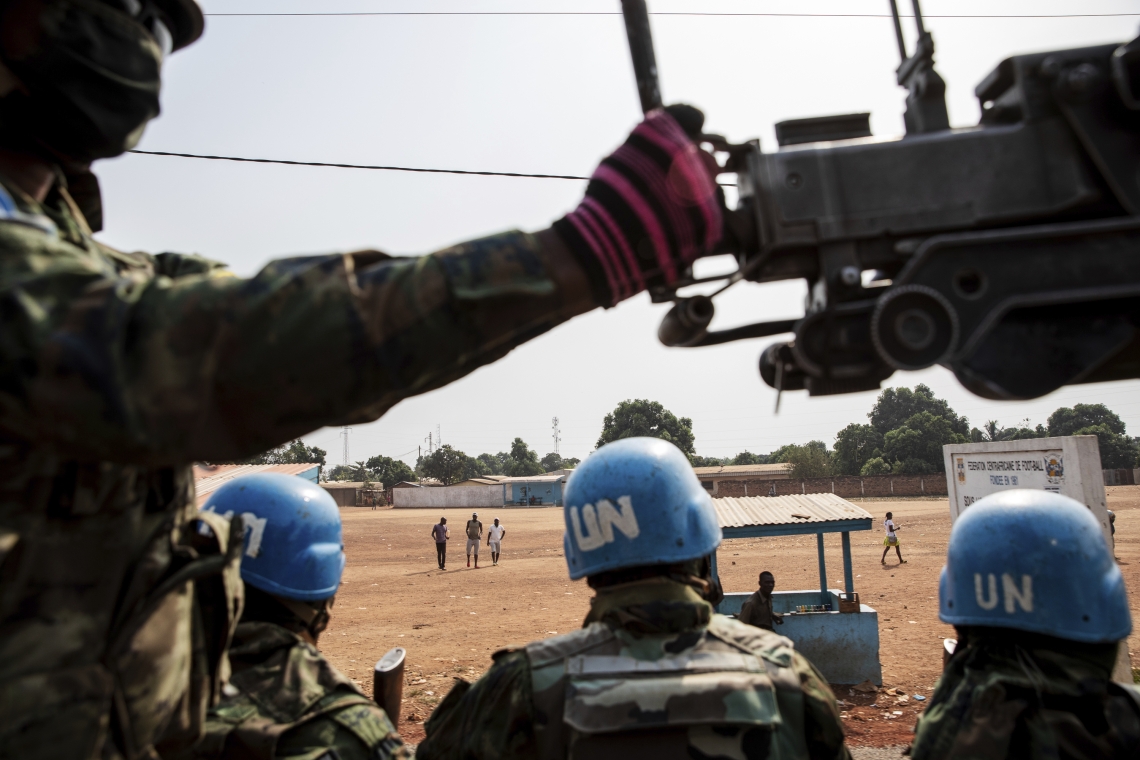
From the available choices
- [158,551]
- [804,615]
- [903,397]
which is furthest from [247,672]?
[903,397]

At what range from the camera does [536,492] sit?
6275 cm

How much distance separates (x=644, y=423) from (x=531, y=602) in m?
49.1

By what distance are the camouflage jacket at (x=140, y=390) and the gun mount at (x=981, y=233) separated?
54cm

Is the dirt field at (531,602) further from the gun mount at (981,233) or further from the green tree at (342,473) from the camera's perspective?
the green tree at (342,473)

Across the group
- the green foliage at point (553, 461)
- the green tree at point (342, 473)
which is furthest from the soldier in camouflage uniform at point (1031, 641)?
the green foliage at point (553, 461)

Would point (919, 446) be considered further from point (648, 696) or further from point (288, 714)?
point (288, 714)

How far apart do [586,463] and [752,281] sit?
1370mm

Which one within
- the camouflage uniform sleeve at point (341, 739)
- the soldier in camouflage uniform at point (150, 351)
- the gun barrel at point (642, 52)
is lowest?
the camouflage uniform sleeve at point (341, 739)

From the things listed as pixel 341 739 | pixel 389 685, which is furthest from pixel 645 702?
pixel 389 685

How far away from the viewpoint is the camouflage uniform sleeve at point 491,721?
2230mm

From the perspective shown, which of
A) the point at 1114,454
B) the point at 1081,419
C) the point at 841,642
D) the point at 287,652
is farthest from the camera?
the point at 1081,419

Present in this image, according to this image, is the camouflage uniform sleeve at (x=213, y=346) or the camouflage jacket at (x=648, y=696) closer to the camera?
the camouflage uniform sleeve at (x=213, y=346)

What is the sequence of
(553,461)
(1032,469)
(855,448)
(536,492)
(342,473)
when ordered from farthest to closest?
(553,461), (342,473), (855,448), (536,492), (1032,469)

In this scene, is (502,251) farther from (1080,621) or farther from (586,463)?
(1080,621)
